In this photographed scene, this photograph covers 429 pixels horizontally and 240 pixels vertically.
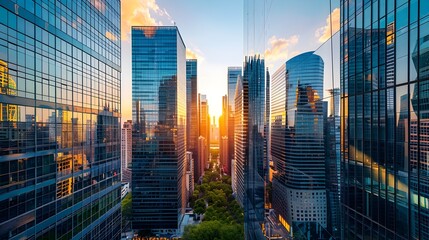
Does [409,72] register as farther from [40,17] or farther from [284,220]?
[40,17]

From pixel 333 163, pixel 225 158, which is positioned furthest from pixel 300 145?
pixel 225 158

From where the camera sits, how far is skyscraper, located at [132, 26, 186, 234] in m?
46.7

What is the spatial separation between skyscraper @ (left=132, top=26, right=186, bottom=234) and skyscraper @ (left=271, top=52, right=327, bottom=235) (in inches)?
1299

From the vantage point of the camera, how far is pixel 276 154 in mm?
19656

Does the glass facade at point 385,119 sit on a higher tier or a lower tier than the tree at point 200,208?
higher

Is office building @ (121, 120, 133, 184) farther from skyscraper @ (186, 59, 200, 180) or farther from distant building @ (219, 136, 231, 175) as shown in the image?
distant building @ (219, 136, 231, 175)

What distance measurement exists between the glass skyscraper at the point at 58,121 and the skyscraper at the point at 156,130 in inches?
770

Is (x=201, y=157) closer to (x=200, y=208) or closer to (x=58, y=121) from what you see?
(x=200, y=208)

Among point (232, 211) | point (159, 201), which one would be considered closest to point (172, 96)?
point (159, 201)

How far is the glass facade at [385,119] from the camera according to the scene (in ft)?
21.5

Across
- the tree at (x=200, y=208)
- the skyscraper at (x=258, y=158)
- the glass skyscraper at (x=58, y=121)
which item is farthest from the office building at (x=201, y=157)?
the glass skyscraper at (x=58, y=121)

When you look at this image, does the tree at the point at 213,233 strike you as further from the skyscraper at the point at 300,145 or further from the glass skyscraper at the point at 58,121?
the skyscraper at the point at 300,145

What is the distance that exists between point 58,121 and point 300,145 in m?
19.0

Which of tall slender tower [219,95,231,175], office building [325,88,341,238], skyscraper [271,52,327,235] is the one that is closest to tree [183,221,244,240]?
skyscraper [271,52,327,235]
